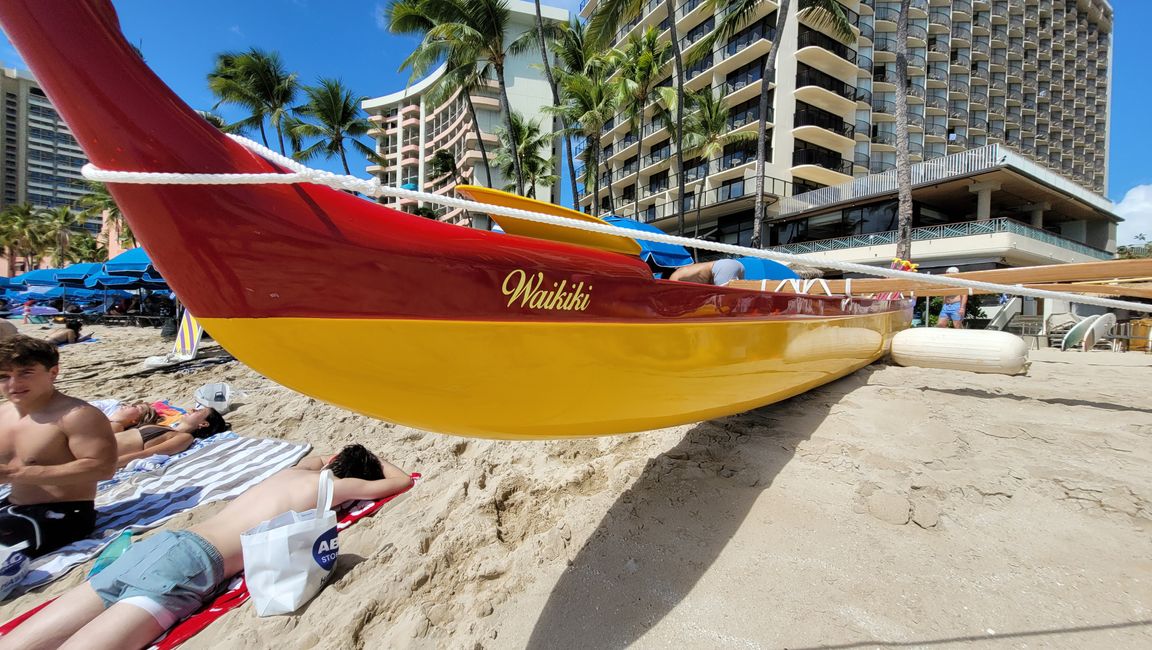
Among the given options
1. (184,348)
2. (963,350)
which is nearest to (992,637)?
(963,350)

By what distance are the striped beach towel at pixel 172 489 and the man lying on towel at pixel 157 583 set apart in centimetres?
103

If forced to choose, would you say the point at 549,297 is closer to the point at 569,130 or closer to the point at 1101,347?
the point at 1101,347

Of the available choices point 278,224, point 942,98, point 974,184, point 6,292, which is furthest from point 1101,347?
point 6,292

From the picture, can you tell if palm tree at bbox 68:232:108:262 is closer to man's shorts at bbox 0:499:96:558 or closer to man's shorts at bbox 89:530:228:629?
man's shorts at bbox 0:499:96:558

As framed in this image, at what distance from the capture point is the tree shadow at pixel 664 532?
172 centimetres

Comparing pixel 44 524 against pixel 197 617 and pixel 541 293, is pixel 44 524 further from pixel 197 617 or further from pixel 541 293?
pixel 541 293

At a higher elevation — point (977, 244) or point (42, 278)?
point (977, 244)

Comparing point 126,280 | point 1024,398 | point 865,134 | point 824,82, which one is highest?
point 824,82

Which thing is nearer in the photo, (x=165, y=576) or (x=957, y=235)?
(x=165, y=576)

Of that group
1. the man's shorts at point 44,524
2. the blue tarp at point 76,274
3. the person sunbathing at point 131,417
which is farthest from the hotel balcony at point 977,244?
the blue tarp at point 76,274

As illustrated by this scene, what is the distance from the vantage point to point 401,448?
12.9ft

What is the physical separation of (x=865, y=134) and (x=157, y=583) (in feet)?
115

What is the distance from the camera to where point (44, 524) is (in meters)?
2.66

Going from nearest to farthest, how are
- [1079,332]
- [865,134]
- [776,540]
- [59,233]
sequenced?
[776,540], [1079,332], [865,134], [59,233]
